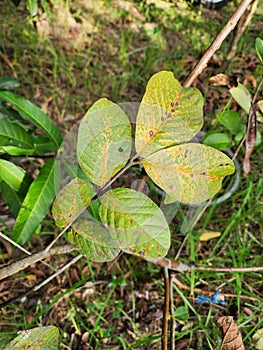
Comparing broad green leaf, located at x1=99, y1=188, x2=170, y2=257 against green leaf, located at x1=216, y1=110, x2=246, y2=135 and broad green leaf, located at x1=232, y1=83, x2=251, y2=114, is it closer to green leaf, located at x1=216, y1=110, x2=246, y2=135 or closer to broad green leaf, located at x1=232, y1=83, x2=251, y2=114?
broad green leaf, located at x1=232, y1=83, x2=251, y2=114

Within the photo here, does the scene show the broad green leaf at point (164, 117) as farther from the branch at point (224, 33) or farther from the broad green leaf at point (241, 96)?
the broad green leaf at point (241, 96)

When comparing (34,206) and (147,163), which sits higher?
(147,163)

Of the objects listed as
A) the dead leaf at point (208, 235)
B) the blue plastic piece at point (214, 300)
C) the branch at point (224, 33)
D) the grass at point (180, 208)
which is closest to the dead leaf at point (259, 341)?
Result: the grass at point (180, 208)

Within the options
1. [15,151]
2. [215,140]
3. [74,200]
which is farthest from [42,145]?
[74,200]

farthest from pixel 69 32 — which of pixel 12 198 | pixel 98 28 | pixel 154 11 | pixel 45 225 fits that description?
pixel 12 198

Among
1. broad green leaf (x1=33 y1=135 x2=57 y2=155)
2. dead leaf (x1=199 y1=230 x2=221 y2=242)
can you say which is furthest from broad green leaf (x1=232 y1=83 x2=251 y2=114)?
dead leaf (x1=199 y1=230 x2=221 y2=242)

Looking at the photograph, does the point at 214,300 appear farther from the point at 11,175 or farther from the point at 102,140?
the point at 102,140
